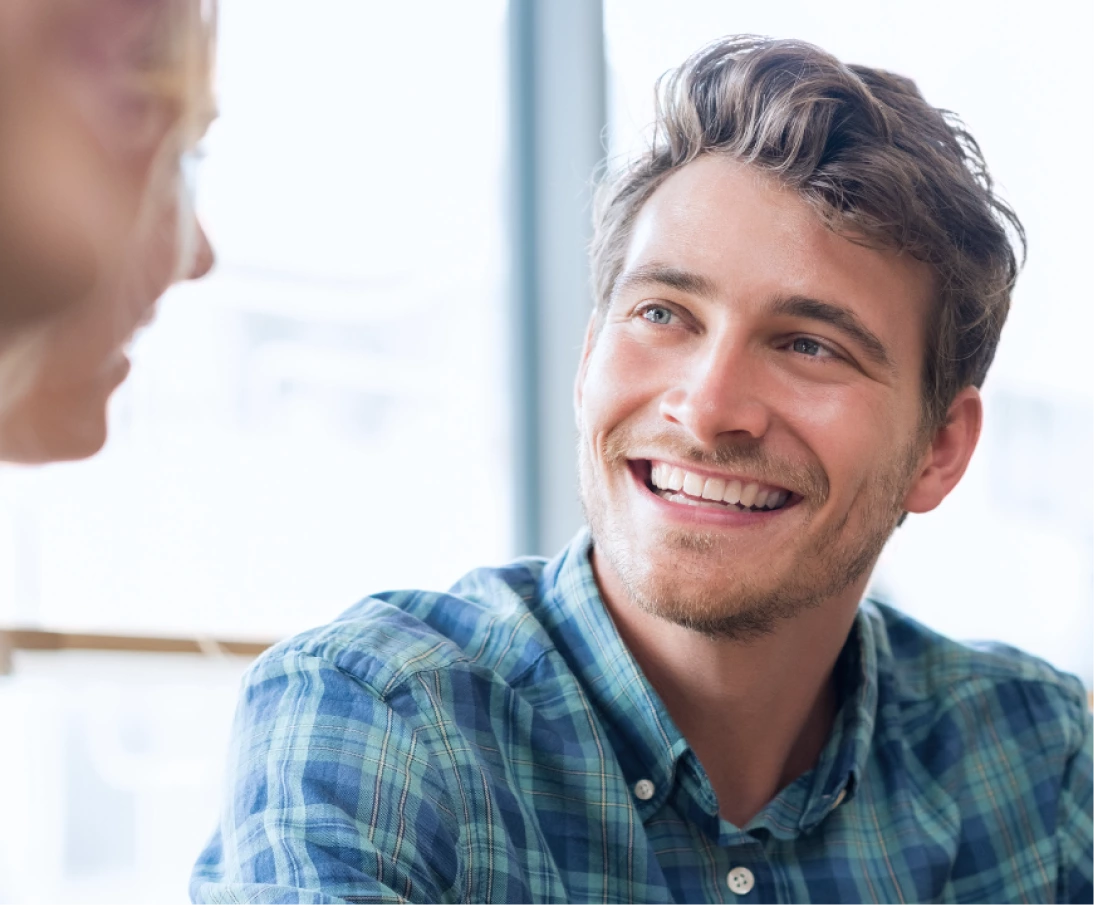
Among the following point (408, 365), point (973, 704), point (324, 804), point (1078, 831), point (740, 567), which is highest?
point (408, 365)

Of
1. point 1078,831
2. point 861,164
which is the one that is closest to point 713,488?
point 861,164

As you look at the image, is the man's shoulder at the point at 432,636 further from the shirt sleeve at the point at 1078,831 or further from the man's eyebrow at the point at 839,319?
the shirt sleeve at the point at 1078,831

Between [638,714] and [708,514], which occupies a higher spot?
[708,514]

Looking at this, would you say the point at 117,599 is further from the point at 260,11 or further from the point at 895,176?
the point at 895,176

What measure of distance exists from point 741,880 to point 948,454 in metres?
0.59

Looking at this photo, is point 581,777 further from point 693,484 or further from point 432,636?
point 693,484

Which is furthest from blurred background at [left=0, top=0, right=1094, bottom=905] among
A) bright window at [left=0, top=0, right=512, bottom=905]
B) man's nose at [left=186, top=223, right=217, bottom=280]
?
man's nose at [left=186, top=223, right=217, bottom=280]

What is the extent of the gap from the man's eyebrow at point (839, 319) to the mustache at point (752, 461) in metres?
0.14

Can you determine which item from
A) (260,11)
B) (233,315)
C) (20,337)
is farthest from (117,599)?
(20,337)

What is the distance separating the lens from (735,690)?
4.46 ft

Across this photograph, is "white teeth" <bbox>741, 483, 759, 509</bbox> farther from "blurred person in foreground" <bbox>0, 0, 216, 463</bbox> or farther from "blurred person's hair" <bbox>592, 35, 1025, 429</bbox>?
"blurred person in foreground" <bbox>0, 0, 216, 463</bbox>

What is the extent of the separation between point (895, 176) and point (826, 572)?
1.44 feet

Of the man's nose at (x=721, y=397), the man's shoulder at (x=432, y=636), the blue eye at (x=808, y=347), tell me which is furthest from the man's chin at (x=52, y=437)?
the blue eye at (x=808, y=347)

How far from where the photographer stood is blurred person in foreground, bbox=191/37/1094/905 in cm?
115
